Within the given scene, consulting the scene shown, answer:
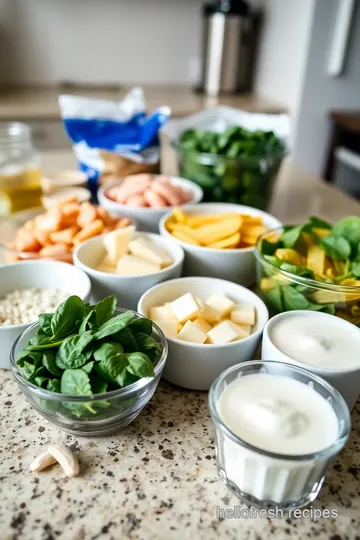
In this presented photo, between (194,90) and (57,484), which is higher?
(194,90)

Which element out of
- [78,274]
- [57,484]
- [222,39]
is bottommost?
[57,484]

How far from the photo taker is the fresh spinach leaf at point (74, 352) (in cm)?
59

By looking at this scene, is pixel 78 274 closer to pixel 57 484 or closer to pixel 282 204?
pixel 57 484

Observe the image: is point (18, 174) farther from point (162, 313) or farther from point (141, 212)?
point (162, 313)

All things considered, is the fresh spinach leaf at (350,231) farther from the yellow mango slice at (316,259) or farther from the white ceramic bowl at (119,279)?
the white ceramic bowl at (119,279)

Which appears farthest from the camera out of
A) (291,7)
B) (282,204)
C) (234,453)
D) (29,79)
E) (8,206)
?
(29,79)

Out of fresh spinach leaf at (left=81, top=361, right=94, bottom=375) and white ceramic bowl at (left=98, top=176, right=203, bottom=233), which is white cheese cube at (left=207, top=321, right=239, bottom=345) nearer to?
fresh spinach leaf at (left=81, top=361, right=94, bottom=375)

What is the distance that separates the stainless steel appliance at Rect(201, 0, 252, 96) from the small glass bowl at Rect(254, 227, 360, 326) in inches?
90.0

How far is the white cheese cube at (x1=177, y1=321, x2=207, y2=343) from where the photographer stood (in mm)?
721

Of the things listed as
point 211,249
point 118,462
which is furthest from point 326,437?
point 211,249

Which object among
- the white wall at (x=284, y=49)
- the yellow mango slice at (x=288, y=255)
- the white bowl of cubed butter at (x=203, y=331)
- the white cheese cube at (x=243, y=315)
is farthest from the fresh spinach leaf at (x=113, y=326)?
the white wall at (x=284, y=49)

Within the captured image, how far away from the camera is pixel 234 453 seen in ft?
1.80

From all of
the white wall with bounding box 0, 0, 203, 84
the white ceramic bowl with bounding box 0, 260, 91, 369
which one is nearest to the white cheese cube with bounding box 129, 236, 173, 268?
the white ceramic bowl with bounding box 0, 260, 91, 369

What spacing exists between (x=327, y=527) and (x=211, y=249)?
1.75ft
